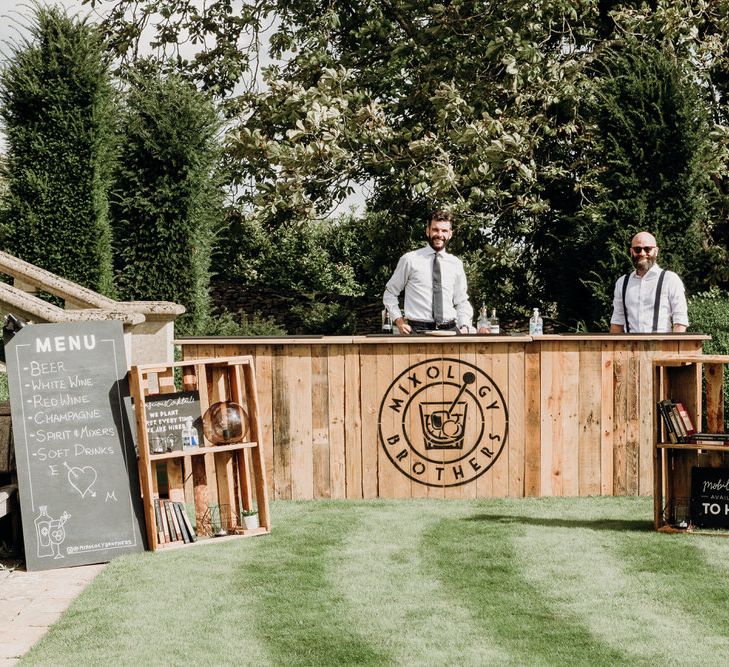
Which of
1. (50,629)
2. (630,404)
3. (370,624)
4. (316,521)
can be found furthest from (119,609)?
(630,404)

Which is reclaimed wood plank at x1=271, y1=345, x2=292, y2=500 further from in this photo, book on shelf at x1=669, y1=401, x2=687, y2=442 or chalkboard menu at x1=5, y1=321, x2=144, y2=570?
book on shelf at x1=669, y1=401, x2=687, y2=442

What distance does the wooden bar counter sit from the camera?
795cm

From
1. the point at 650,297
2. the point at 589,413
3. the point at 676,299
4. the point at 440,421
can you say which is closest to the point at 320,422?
the point at 440,421

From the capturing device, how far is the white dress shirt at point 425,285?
27.6 feet

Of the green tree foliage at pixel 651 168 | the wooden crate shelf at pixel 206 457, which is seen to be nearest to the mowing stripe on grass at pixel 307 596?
the wooden crate shelf at pixel 206 457

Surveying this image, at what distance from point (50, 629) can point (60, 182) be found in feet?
25.6

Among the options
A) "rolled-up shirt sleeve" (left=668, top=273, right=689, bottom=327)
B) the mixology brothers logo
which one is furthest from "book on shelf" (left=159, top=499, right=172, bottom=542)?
"rolled-up shirt sleeve" (left=668, top=273, right=689, bottom=327)

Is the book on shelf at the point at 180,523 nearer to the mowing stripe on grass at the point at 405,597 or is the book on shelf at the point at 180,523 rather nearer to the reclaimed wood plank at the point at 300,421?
the mowing stripe on grass at the point at 405,597

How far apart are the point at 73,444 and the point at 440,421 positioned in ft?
9.14

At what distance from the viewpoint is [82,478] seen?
6.43 m

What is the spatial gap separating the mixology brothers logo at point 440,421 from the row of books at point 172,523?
72.3 inches

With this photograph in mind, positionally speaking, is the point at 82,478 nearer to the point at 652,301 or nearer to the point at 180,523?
the point at 180,523

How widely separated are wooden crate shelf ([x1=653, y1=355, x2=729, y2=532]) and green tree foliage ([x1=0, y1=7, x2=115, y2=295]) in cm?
699

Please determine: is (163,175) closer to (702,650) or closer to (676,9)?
(676,9)
